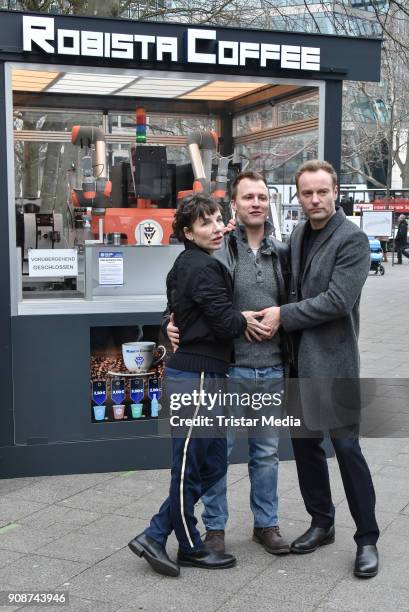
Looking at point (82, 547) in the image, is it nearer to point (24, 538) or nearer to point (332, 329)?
point (24, 538)

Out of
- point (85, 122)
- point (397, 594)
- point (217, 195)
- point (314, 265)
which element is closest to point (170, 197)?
point (217, 195)

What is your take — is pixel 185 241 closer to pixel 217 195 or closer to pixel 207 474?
pixel 207 474

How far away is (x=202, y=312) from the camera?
369 centimetres

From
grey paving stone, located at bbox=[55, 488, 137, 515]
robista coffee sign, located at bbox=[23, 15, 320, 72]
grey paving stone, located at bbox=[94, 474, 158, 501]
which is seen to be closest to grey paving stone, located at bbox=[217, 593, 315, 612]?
grey paving stone, located at bbox=[55, 488, 137, 515]

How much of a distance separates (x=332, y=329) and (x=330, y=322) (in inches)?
1.3

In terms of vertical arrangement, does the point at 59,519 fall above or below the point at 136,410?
below

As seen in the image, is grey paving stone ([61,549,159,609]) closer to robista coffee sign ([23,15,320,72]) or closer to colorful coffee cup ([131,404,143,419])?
colorful coffee cup ([131,404,143,419])

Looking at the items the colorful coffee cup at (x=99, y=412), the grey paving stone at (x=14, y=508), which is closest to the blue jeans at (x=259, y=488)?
the grey paving stone at (x=14, y=508)

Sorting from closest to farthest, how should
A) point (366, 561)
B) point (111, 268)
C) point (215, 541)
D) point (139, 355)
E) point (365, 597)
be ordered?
point (365, 597), point (366, 561), point (215, 541), point (111, 268), point (139, 355)

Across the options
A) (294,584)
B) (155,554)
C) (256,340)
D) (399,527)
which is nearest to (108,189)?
(256,340)

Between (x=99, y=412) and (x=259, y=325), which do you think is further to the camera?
(x=99, y=412)

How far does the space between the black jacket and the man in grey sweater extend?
0.39 feet

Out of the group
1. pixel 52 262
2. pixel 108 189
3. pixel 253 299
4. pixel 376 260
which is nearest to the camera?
pixel 253 299

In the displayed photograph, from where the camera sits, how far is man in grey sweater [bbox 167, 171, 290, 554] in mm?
3941
